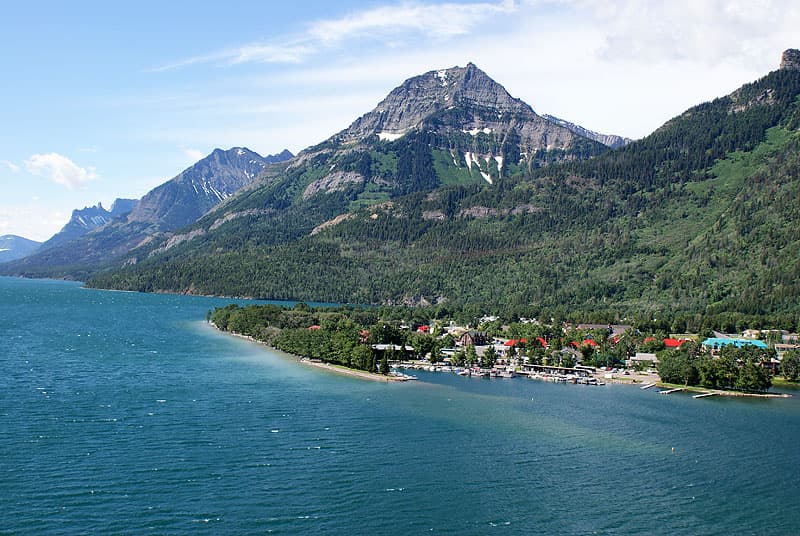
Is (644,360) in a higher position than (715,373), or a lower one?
higher

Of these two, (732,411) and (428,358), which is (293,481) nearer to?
(732,411)

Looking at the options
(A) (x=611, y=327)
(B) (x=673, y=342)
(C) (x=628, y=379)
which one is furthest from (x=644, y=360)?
(A) (x=611, y=327)

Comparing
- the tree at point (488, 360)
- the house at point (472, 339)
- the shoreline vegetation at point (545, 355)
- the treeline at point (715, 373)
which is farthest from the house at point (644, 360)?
the house at point (472, 339)

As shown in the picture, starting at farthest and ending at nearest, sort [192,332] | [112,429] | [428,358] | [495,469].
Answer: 1. [192,332]
2. [428,358]
3. [112,429]
4. [495,469]

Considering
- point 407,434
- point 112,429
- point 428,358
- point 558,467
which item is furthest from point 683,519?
point 428,358

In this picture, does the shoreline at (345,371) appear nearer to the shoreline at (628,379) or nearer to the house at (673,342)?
the shoreline at (628,379)

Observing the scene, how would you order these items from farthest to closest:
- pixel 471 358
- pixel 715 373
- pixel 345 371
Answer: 1. pixel 471 358
2. pixel 345 371
3. pixel 715 373

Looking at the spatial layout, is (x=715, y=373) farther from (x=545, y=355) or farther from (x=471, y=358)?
(x=471, y=358)

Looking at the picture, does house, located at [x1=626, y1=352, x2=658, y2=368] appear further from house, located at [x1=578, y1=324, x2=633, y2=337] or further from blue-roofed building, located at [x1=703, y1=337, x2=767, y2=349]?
house, located at [x1=578, y1=324, x2=633, y2=337]
